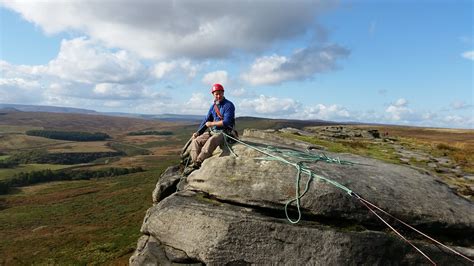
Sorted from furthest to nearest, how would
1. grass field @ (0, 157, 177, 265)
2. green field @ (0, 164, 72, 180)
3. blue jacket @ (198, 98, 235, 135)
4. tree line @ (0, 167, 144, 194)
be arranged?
green field @ (0, 164, 72, 180) < tree line @ (0, 167, 144, 194) < grass field @ (0, 157, 177, 265) < blue jacket @ (198, 98, 235, 135)

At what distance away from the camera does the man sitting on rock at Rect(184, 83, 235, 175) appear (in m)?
15.0

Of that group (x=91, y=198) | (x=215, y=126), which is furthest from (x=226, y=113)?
(x=91, y=198)

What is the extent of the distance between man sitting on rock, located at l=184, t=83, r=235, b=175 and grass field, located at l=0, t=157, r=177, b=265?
1773 cm

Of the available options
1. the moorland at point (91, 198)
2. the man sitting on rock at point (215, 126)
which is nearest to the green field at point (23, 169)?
the moorland at point (91, 198)

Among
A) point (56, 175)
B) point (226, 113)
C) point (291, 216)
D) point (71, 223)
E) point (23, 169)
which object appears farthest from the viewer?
point (23, 169)

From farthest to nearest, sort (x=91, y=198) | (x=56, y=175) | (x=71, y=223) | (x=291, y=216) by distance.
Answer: (x=56, y=175), (x=91, y=198), (x=71, y=223), (x=291, y=216)

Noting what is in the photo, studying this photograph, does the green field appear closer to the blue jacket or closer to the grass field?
the grass field

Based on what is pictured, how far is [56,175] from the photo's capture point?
153750 millimetres

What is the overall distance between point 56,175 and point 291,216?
163273mm

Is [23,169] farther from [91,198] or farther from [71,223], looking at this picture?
[71,223]

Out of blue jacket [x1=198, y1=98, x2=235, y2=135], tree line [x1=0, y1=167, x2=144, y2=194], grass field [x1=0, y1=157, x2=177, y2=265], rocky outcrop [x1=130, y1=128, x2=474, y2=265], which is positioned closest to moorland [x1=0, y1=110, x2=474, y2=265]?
grass field [x1=0, y1=157, x2=177, y2=265]

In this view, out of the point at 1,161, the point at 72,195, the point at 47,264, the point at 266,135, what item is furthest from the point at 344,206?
the point at 1,161

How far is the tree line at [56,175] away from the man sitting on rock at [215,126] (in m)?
142

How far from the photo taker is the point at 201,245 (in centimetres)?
1093
